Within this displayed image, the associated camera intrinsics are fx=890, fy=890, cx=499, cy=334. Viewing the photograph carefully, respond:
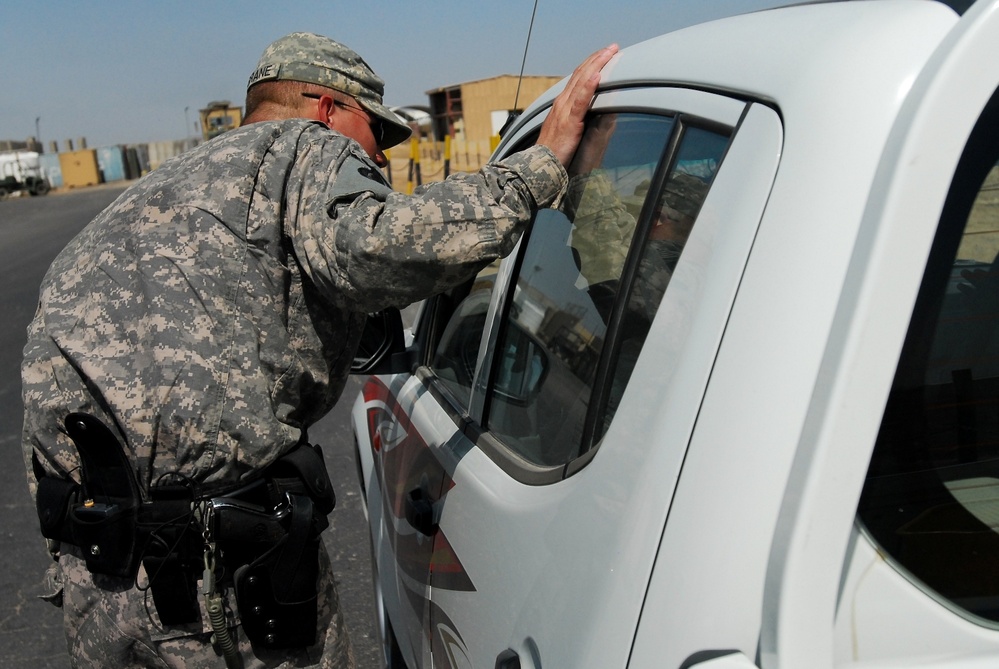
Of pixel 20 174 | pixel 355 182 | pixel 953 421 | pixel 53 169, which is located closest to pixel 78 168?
pixel 53 169

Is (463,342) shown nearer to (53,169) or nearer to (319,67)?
(319,67)

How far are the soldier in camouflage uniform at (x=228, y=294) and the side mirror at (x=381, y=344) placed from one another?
1.02 feet

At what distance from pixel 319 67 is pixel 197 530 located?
100cm

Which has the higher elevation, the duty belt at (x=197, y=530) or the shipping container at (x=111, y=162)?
the duty belt at (x=197, y=530)

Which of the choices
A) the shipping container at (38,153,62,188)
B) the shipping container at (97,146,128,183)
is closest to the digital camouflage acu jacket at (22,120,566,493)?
the shipping container at (38,153,62,188)

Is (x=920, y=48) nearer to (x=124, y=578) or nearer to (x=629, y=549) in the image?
(x=629, y=549)

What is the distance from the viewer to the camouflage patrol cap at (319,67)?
1.94 m

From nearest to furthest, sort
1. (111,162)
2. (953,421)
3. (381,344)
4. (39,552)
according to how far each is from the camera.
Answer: (953,421) → (381,344) → (39,552) → (111,162)

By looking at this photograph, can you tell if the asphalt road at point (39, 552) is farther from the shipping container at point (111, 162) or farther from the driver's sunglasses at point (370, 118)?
the shipping container at point (111, 162)

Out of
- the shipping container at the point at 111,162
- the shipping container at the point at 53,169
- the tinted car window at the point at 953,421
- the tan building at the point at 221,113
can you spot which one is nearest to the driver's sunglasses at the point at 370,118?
the tinted car window at the point at 953,421

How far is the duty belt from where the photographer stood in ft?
5.57

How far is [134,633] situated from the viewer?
1.78 m

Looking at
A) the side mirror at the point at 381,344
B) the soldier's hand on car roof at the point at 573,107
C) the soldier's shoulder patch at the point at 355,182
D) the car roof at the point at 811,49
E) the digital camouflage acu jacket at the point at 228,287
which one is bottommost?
the side mirror at the point at 381,344

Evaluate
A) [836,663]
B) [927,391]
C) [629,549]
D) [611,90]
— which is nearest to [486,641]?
[629,549]
